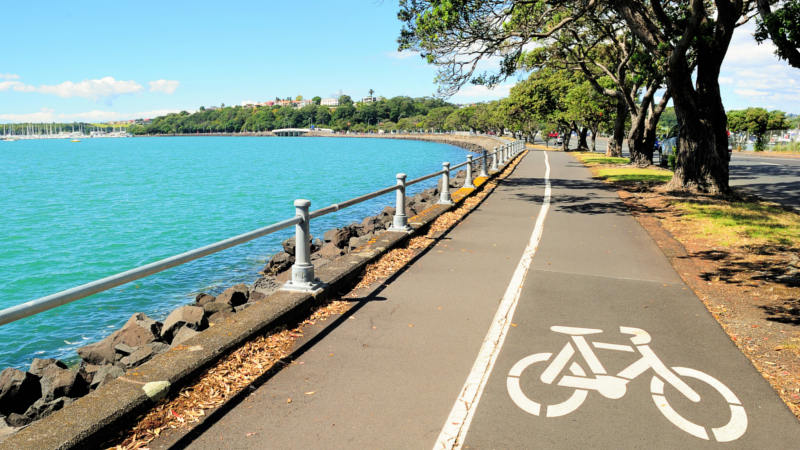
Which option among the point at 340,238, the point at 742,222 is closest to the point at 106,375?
the point at 340,238

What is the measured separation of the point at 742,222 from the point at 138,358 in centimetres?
1221

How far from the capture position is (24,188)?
52.3 metres

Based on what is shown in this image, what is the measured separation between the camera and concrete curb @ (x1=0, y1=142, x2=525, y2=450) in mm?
3314

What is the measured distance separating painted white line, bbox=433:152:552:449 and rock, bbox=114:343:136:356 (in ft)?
17.8

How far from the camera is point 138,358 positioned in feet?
23.1

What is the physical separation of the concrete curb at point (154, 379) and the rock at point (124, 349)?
3260mm

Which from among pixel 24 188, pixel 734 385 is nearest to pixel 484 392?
pixel 734 385

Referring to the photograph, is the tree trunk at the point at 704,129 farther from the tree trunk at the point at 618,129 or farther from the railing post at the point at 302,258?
the tree trunk at the point at 618,129

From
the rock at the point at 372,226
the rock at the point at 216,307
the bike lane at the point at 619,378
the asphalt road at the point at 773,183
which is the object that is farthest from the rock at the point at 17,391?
the asphalt road at the point at 773,183

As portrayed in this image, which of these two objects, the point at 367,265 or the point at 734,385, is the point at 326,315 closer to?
the point at 367,265

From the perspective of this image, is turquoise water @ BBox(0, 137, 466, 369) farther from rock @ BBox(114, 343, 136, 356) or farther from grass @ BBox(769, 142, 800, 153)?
grass @ BBox(769, 142, 800, 153)

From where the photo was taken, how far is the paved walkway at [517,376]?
3738mm

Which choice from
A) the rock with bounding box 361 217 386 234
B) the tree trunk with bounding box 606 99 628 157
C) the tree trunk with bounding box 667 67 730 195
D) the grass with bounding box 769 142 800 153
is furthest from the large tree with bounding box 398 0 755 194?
the grass with bounding box 769 142 800 153

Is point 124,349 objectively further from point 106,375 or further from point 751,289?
point 751,289
